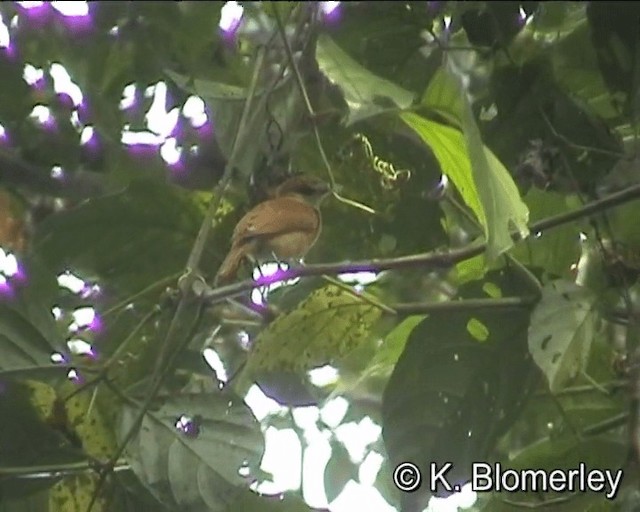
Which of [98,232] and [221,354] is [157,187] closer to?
[98,232]

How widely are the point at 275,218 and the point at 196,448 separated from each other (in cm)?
13

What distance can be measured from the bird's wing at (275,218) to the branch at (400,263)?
0.15 feet

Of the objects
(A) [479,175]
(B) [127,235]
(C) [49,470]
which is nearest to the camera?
(A) [479,175]

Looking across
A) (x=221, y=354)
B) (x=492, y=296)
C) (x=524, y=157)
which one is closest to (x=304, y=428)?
(x=221, y=354)

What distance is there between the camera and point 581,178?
627 mm

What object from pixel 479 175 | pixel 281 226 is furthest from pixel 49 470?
pixel 479 175

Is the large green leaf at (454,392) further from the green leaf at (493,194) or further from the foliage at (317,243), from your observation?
the green leaf at (493,194)

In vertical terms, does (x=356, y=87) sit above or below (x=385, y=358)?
above

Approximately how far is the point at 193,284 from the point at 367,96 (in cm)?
13

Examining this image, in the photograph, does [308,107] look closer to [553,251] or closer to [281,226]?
[281,226]

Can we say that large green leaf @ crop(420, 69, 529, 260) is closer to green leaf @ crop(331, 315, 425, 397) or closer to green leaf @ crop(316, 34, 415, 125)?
green leaf @ crop(316, 34, 415, 125)

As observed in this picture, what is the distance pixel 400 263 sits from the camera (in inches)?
22.0

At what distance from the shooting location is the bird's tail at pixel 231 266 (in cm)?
63

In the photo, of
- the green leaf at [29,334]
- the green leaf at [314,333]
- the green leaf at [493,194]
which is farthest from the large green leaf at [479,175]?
the green leaf at [29,334]
